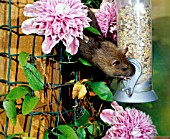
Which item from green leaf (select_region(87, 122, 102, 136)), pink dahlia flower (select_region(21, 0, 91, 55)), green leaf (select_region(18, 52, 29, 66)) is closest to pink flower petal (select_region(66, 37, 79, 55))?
pink dahlia flower (select_region(21, 0, 91, 55))

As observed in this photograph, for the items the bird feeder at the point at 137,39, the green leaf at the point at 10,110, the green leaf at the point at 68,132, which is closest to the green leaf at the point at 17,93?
the green leaf at the point at 10,110

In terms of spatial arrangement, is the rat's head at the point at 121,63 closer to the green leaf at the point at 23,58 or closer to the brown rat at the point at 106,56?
the brown rat at the point at 106,56

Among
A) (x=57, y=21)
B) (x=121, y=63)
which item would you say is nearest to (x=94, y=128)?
(x=121, y=63)

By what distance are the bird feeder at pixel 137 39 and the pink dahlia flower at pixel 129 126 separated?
0.16 feet

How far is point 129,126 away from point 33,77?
245 millimetres

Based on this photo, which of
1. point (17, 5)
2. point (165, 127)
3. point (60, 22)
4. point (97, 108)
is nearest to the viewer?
point (60, 22)

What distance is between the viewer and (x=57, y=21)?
0.86 metres

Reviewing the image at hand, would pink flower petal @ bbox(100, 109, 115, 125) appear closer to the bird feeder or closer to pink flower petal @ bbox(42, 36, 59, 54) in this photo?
the bird feeder

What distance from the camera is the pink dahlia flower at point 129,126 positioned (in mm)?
918

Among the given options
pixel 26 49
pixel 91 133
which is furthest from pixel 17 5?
pixel 91 133

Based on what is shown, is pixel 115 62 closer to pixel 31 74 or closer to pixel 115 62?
pixel 115 62

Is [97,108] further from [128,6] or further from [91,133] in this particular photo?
[128,6]

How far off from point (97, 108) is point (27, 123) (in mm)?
209

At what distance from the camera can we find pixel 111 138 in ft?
3.05
